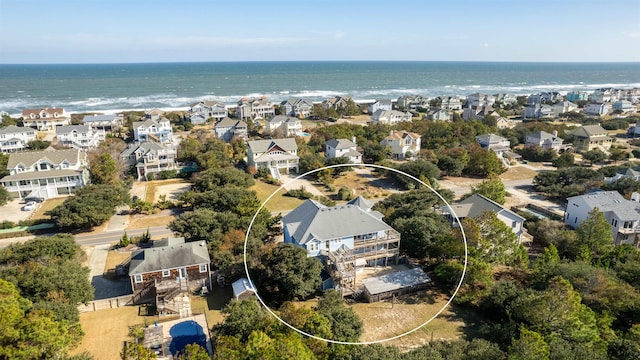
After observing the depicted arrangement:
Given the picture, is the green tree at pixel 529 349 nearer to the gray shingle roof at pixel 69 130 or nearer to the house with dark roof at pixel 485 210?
the house with dark roof at pixel 485 210

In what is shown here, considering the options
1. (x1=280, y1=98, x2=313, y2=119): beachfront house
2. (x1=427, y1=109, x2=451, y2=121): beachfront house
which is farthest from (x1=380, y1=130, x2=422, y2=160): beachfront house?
(x1=280, y1=98, x2=313, y2=119): beachfront house

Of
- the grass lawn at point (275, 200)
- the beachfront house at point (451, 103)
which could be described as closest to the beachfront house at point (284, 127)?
the grass lawn at point (275, 200)

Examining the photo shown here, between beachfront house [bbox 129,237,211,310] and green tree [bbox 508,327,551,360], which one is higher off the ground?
green tree [bbox 508,327,551,360]

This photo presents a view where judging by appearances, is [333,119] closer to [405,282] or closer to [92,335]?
[405,282]

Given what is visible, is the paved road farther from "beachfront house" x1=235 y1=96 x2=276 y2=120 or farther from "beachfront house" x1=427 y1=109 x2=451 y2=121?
"beachfront house" x1=427 y1=109 x2=451 y2=121

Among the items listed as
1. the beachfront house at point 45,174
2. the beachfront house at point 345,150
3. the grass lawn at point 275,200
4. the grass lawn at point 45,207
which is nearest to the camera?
the grass lawn at point 45,207

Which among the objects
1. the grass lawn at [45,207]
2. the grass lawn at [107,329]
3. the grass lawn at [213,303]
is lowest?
the grass lawn at [213,303]

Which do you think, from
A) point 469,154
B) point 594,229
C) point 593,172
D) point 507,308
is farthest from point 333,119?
point 507,308
